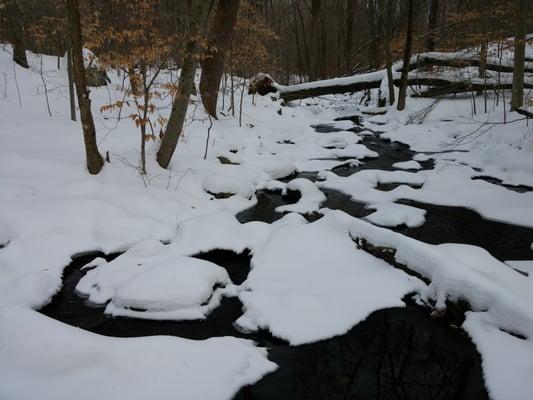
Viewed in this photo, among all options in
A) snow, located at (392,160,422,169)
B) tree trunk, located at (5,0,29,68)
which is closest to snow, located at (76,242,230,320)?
snow, located at (392,160,422,169)

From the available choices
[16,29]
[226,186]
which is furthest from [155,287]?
[16,29]

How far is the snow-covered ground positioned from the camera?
269 centimetres

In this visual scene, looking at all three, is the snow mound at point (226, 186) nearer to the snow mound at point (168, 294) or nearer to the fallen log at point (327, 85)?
the snow mound at point (168, 294)

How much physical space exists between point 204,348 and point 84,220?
9.33 feet

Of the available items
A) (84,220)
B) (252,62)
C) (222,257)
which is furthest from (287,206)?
(252,62)

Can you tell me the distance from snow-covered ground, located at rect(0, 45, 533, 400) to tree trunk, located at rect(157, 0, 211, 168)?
39cm

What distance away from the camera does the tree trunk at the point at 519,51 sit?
294 inches

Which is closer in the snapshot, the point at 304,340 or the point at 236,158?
the point at 304,340

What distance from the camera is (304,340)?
10.5ft

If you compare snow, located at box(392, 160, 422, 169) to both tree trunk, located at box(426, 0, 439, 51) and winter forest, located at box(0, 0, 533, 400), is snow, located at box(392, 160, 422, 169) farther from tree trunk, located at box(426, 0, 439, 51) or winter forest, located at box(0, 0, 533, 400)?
tree trunk, located at box(426, 0, 439, 51)

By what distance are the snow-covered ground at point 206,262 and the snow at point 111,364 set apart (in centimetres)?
1

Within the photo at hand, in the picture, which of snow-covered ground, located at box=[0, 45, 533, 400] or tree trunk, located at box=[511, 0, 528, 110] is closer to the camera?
snow-covered ground, located at box=[0, 45, 533, 400]

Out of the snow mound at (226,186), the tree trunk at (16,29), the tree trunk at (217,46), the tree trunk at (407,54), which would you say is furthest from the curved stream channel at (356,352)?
the tree trunk at (407,54)

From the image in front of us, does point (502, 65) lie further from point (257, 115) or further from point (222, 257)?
point (222, 257)
